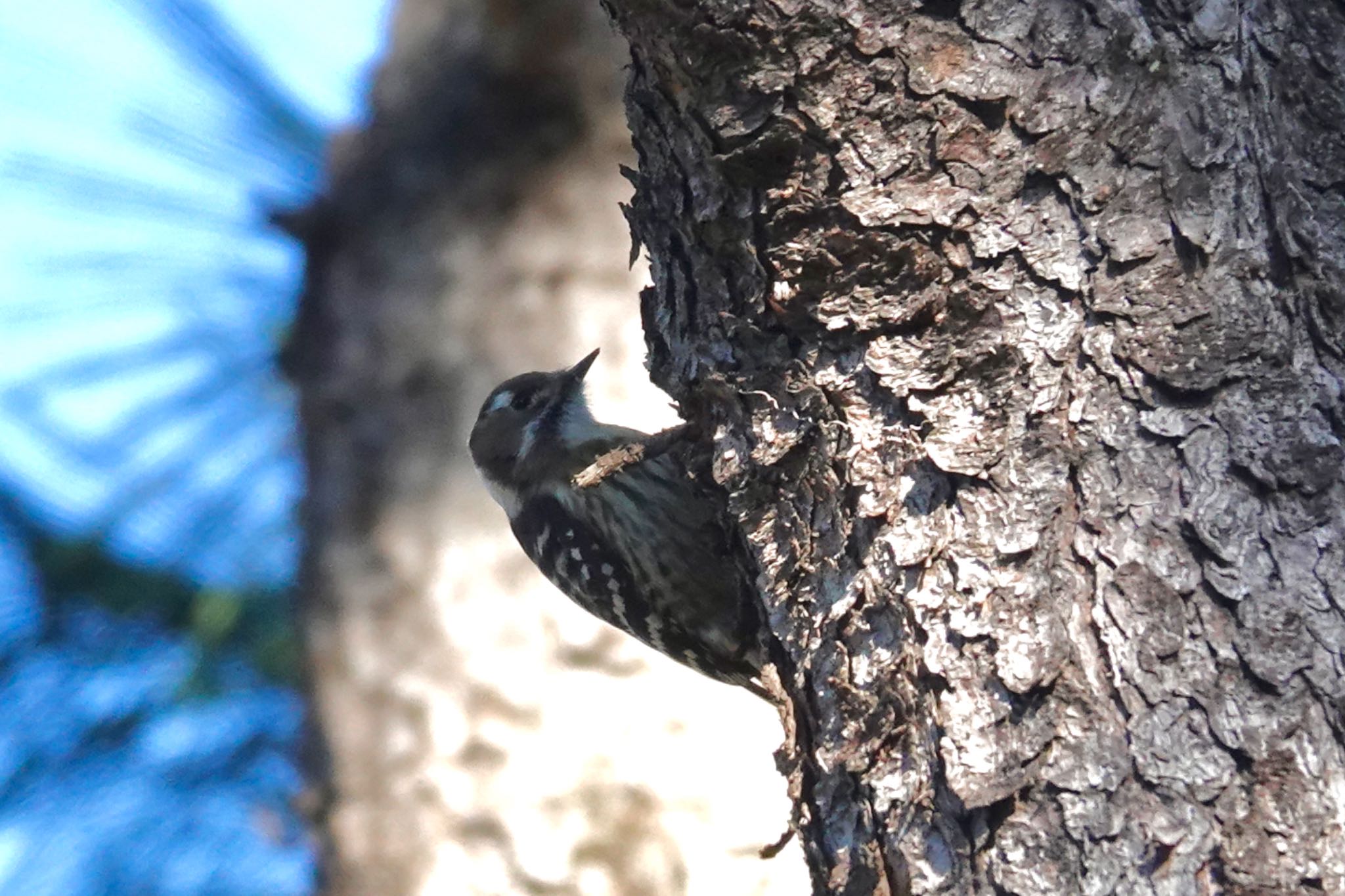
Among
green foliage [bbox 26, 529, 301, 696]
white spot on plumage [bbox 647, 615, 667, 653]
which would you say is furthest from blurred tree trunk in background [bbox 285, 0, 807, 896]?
green foliage [bbox 26, 529, 301, 696]

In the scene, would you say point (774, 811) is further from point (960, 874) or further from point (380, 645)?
point (960, 874)

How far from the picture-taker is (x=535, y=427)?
14.0ft

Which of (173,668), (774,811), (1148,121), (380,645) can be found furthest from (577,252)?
(1148,121)

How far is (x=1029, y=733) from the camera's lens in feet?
6.00

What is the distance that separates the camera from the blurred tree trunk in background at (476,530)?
432 cm

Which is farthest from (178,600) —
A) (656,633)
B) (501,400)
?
(656,633)

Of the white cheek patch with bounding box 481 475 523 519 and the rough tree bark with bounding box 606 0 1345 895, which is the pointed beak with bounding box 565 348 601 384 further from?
the rough tree bark with bounding box 606 0 1345 895

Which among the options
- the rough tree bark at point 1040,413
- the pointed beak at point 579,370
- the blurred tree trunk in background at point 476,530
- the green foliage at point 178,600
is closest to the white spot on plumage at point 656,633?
the blurred tree trunk in background at point 476,530

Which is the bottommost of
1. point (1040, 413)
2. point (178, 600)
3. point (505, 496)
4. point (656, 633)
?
point (1040, 413)

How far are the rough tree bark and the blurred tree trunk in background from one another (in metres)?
2.10

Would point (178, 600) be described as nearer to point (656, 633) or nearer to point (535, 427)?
point (535, 427)

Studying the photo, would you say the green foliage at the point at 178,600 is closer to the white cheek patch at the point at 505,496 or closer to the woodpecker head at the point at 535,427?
the white cheek patch at the point at 505,496

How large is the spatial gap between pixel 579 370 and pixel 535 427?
23cm

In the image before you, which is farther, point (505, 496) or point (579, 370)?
point (505, 496)
